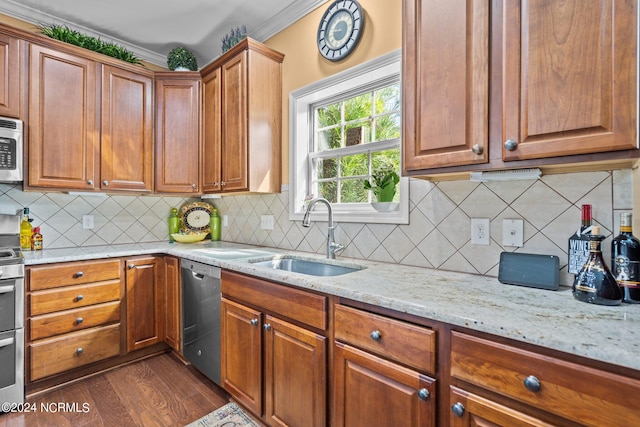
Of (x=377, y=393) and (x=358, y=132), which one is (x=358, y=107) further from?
(x=377, y=393)

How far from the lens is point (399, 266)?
5.75 feet

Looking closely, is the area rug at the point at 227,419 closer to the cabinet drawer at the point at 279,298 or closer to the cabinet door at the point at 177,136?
the cabinet drawer at the point at 279,298

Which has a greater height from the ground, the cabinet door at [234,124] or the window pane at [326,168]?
the cabinet door at [234,124]

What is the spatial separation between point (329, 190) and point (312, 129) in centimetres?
50

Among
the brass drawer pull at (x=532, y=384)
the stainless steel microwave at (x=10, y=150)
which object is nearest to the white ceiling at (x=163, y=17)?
the stainless steel microwave at (x=10, y=150)

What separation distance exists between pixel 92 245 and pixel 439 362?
2903 mm

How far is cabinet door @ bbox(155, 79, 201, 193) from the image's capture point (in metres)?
2.80

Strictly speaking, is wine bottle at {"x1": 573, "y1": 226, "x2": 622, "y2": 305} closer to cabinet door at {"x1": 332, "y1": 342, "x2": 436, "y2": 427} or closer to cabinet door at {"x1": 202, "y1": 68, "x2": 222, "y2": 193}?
cabinet door at {"x1": 332, "y1": 342, "x2": 436, "y2": 427}

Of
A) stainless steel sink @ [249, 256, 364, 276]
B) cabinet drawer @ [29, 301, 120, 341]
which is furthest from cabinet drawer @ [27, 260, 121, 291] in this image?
stainless steel sink @ [249, 256, 364, 276]

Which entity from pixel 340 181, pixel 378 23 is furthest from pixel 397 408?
pixel 378 23

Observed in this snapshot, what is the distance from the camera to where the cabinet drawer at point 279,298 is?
1387mm

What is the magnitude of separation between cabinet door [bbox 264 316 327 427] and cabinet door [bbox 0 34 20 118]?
2.21 meters

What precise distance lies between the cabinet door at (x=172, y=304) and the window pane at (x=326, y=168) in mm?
1230

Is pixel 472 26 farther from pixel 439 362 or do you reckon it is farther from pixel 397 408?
pixel 397 408
